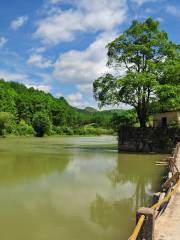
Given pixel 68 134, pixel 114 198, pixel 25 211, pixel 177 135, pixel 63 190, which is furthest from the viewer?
pixel 68 134

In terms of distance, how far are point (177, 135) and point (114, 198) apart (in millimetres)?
18595

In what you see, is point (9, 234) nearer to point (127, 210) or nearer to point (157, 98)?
point (127, 210)

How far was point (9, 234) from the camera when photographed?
750 cm

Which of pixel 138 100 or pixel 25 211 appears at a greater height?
pixel 138 100

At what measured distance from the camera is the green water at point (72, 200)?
786 centimetres

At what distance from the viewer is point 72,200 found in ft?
35.9

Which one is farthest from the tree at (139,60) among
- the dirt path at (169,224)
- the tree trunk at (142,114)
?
the dirt path at (169,224)

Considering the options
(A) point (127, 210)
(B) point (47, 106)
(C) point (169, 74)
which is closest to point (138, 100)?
(C) point (169, 74)

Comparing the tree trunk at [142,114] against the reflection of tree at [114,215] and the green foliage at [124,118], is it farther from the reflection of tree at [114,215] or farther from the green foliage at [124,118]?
the reflection of tree at [114,215]

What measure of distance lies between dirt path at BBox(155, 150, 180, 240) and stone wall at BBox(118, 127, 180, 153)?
844 inches

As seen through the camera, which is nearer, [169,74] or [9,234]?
[9,234]

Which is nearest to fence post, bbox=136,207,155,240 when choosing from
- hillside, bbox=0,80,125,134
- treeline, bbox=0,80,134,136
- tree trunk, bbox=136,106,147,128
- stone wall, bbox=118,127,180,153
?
stone wall, bbox=118,127,180,153

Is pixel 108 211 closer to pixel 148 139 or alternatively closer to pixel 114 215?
pixel 114 215

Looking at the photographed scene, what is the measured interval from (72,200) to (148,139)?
20026mm
